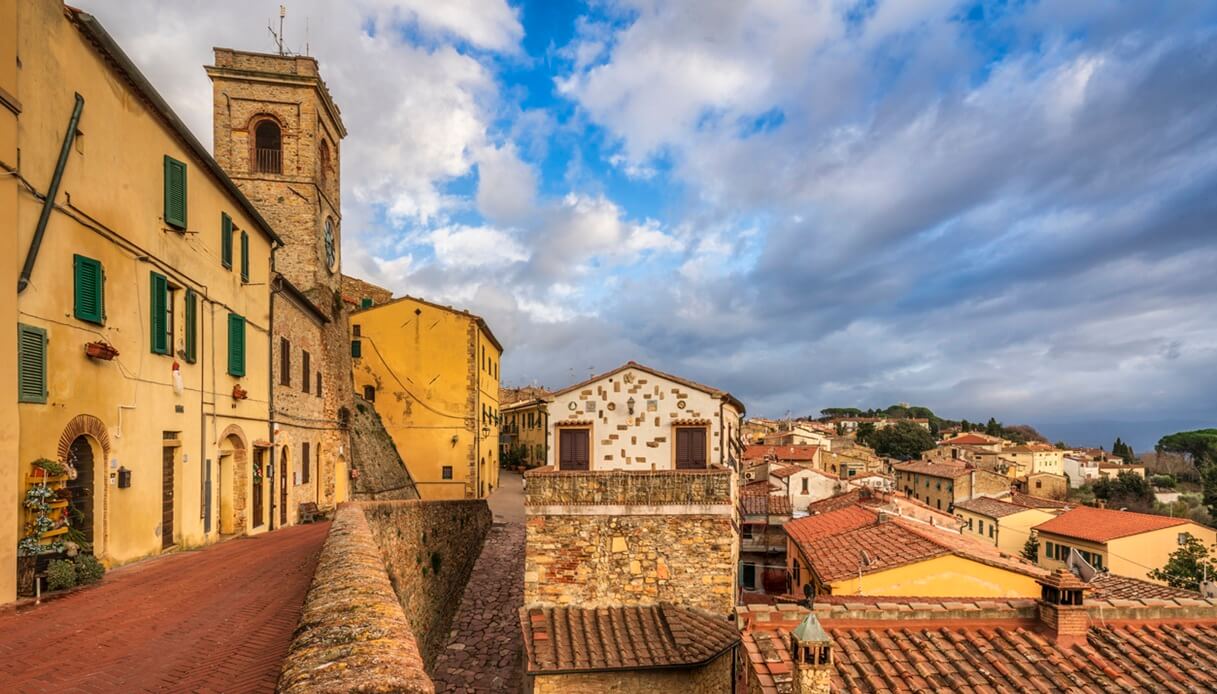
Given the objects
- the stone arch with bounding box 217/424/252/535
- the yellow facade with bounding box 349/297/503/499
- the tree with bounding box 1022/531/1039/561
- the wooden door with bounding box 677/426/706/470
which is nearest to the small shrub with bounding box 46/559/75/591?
the stone arch with bounding box 217/424/252/535

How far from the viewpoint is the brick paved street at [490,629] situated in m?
14.4

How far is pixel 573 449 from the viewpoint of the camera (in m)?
17.8

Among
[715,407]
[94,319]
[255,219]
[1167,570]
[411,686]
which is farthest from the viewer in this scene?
[1167,570]

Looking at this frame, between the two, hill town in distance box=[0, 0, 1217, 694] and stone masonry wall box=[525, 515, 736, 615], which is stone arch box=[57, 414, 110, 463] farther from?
stone masonry wall box=[525, 515, 736, 615]

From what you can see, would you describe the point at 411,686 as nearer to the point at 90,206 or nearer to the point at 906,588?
the point at 90,206

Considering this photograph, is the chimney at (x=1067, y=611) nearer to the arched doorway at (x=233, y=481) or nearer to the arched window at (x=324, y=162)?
the arched doorway at (x=233, y=481)

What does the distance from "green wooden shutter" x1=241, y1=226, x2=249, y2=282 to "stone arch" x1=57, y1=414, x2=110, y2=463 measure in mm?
7208

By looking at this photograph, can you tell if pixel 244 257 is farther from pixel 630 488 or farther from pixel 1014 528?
pixel 1014 528


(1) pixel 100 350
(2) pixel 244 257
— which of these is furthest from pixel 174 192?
(2) pixel 244 257

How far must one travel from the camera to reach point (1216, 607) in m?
8.52

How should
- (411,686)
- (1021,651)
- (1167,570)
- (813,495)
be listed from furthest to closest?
(813,495) < (1167,570) < (1021,651) < (411,686)

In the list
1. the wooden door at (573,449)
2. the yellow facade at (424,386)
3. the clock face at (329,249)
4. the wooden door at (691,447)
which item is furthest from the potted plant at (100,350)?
the yellow facade at (424,386)

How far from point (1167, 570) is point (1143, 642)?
98.9 ft

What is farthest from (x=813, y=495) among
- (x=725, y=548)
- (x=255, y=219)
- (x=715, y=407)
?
(x=255, y=219)
